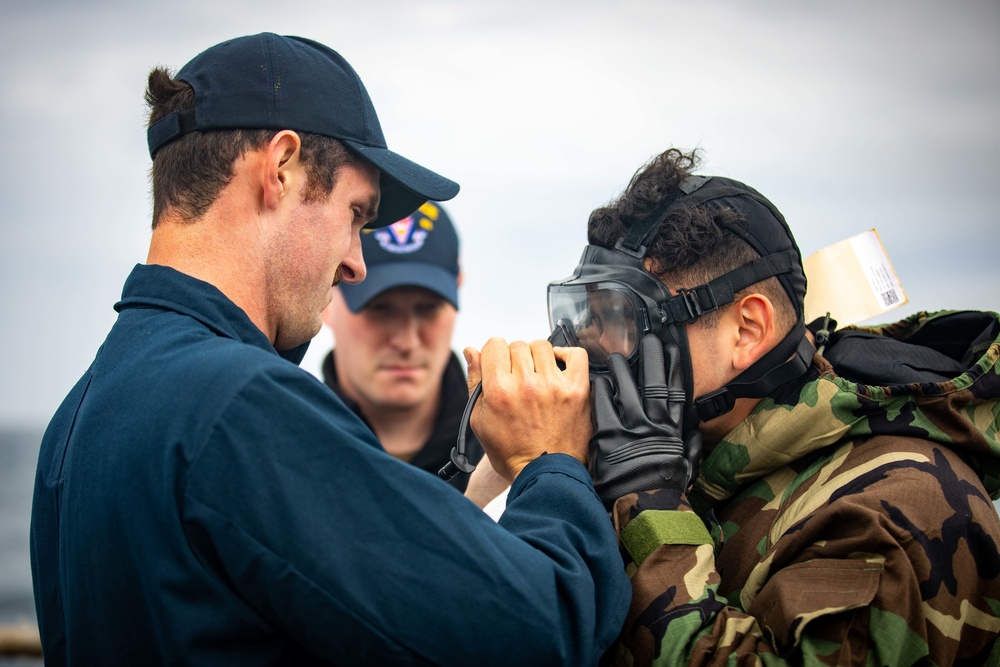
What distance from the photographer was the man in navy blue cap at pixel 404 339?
447 cm

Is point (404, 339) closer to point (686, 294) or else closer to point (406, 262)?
point (406, 262)

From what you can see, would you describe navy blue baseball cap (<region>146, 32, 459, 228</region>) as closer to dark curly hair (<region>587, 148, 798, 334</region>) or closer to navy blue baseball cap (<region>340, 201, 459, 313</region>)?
dark curly hair (<region>587, 148, 798, 334</region>)

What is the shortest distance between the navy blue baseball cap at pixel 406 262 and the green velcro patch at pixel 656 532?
252cm

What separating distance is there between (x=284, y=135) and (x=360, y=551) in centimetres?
106

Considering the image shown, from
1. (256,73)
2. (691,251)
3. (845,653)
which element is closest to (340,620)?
(845,653)

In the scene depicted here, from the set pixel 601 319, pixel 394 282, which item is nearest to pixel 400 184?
pixel 601 319

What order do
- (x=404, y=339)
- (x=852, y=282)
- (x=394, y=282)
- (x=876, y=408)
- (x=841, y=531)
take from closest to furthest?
(x=841, y=531) < (x=876, y=408) < (x=852, y=282) < (x=394, y=282) < (x=404, y=339)

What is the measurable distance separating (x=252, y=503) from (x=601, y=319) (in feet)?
4.65

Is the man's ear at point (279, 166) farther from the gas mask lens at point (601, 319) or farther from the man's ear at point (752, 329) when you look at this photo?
the man's ear at point (752, 329)

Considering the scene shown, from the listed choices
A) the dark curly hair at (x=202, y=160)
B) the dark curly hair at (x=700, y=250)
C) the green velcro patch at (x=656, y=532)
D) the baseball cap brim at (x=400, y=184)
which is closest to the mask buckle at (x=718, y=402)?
the dark curly hair at (x=700, y=250)

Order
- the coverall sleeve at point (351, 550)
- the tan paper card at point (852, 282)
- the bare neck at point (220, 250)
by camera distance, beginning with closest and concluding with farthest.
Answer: the coverall sleeve at point (351, 550) < the bare neck at point (220, 250) < the tan paper card at point (852, 282)

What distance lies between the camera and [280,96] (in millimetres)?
2076

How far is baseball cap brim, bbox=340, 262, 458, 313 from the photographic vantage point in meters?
4.40

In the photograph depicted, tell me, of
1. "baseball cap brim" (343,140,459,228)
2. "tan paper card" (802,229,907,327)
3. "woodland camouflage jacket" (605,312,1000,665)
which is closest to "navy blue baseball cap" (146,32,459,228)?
"baseball cap brim" (343,140,459,228)
